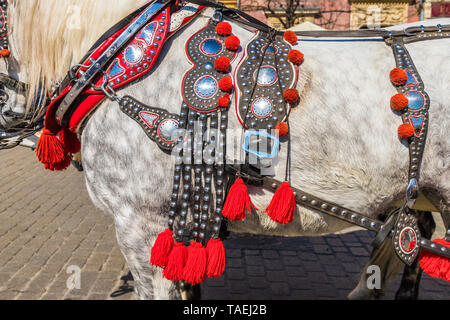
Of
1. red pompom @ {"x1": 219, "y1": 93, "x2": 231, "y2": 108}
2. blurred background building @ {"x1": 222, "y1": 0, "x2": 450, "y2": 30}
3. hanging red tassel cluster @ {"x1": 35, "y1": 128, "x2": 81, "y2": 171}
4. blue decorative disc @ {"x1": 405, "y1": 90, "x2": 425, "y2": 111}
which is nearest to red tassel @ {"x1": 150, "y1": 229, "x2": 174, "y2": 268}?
red pompom @ {"x1": 219, "y1": 93, "x2": 231, "y2": 108}

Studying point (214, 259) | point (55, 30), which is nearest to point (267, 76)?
point (214, 259)

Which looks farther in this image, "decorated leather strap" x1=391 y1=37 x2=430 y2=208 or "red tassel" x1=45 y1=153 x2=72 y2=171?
"red tassel" x1=45 y1=153 x2=72 y2=171

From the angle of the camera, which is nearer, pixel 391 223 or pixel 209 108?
pixel 209 108

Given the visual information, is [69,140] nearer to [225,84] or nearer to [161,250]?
[161,250]

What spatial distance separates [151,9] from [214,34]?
0.95ft

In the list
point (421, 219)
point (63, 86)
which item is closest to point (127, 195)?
point (63, 86)

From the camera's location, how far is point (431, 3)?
479 inches

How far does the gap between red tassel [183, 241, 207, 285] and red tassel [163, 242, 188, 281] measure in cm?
2

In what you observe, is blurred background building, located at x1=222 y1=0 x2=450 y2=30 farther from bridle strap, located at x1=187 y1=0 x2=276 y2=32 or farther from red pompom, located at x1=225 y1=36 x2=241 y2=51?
red pompom, located at x1=225 y1=36 x2=241 y2=51

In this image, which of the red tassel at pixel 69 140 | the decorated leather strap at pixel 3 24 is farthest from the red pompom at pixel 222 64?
the decorated leather strap at pixel 3 24

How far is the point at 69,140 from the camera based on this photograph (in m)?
1.91

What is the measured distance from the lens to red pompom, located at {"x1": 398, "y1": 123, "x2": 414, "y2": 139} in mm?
1507

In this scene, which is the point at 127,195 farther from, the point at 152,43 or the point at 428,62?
the point at 428,62

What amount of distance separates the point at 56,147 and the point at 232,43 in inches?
38.7
